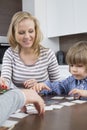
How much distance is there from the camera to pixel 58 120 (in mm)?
847

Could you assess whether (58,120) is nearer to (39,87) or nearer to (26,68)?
(39,87)

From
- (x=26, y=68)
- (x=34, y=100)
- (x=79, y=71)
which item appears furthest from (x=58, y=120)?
(x=26, y=68)

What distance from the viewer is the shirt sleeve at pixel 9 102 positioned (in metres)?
0.78

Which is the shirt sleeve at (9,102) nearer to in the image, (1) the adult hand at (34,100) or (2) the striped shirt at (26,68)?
(1) the adult hand at (34,100)

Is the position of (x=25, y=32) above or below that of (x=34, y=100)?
above

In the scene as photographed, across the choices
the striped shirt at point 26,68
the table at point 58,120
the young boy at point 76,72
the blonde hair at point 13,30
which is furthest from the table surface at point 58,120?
the blonde hair at point 13,30

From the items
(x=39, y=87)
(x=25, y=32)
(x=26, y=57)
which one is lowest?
(x=39, y=87)

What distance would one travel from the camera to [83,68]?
1514 millimetres

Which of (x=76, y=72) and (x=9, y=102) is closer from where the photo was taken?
(x=9, y=102)

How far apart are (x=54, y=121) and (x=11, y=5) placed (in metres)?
3.97

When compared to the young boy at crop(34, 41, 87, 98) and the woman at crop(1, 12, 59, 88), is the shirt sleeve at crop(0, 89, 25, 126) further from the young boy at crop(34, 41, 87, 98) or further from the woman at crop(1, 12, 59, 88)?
the woman at crop(1, 12, 59, 88)

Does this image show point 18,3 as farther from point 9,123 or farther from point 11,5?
point 9,123

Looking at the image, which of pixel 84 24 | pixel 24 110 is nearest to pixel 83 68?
pixel 24 110

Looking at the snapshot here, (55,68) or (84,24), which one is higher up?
(84,24)
